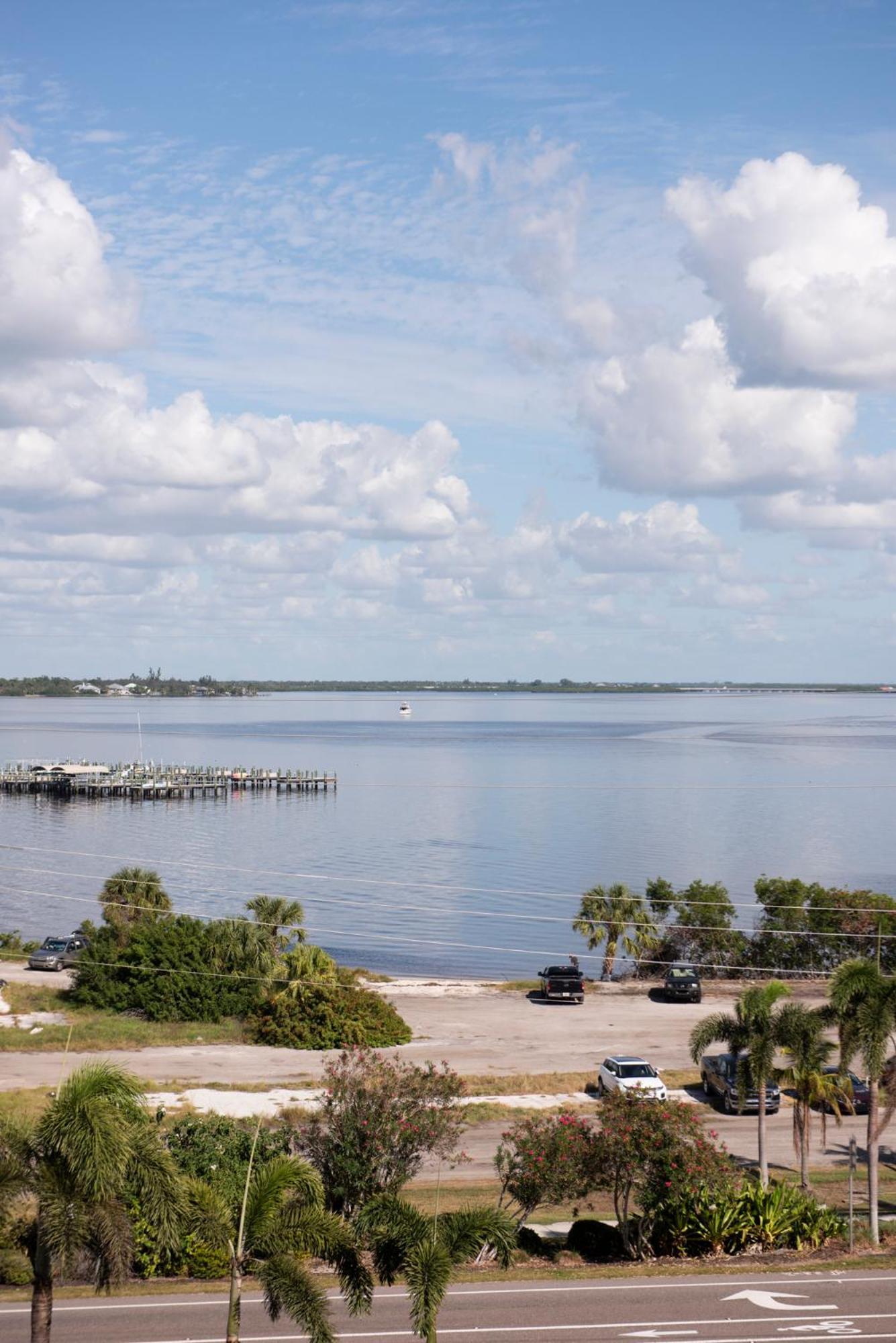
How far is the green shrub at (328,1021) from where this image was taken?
4472 centimetres

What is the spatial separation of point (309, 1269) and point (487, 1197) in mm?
5702

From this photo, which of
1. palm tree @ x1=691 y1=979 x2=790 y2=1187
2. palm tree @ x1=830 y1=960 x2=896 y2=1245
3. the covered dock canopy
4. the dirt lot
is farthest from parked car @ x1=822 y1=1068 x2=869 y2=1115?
the covered dock canopy

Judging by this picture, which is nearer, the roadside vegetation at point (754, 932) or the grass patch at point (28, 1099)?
the grass patch at point (28, 1099)

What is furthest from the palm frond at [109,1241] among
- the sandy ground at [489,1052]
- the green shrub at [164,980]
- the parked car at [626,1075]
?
the green shrub at [164,980]

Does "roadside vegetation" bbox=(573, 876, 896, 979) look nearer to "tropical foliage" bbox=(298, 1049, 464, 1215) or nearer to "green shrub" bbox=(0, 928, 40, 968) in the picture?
"green shrub" bbox=(0, 928, 40, 968)

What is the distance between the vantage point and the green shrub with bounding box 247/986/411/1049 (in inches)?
1761

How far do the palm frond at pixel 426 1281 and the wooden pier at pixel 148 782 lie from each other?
140 meters

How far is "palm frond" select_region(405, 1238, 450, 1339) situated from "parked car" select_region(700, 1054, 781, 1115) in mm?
19402

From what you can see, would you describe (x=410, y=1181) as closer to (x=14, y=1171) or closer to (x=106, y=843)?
(x=14, y=1171)

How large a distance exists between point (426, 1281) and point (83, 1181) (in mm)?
4448

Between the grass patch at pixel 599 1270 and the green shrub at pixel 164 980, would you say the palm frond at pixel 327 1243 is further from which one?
the green shrub at pixel 164 980

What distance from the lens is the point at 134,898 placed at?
6006 centimetres

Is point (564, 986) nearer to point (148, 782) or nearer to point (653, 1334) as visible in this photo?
point (653, 1334)

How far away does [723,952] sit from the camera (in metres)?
62.0
